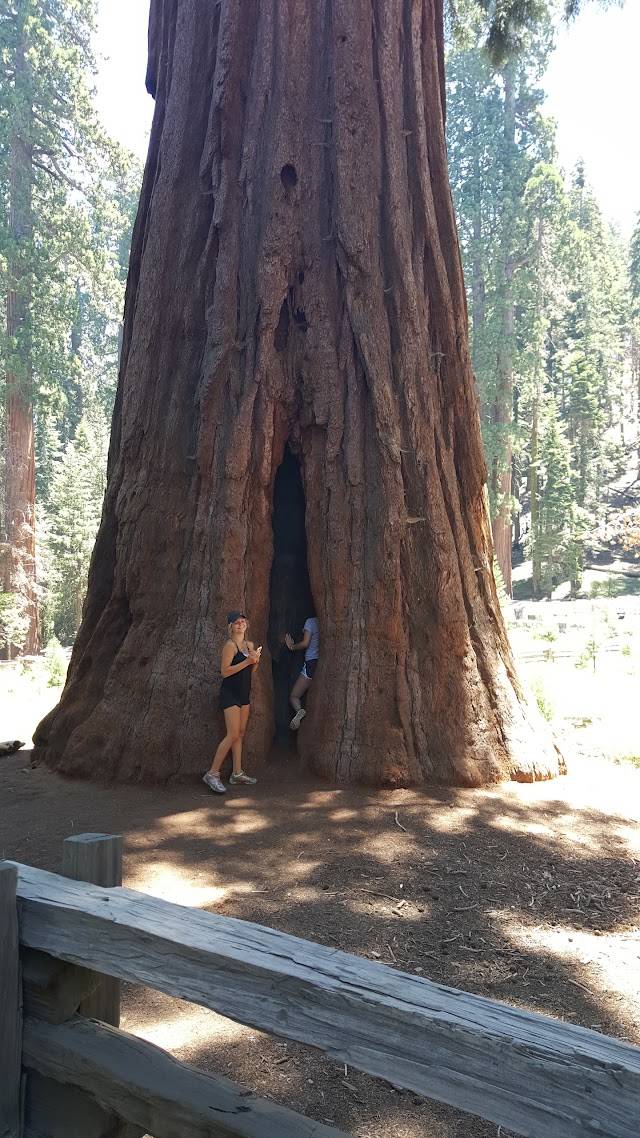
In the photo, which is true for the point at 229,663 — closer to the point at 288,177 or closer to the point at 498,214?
the point at 288,177

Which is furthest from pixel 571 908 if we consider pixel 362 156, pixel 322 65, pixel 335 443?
pixel 322 65

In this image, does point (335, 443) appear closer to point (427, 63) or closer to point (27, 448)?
point (427, 63)

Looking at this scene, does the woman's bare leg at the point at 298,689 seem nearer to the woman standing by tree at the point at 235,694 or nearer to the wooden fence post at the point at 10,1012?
the woman standing by tree at the point at 235,694

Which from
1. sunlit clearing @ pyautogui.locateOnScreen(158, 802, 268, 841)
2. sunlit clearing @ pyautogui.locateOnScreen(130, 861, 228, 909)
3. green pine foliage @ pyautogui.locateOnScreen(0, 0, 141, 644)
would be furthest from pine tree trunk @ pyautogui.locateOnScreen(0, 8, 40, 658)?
sunlit clearing @ pyautogui.locateOnScreen(130, 861, 228, 909)

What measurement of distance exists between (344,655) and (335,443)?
1.83 m

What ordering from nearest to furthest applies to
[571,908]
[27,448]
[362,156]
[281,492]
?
[571,908] → [362,156] → [281,492] → [27,448]

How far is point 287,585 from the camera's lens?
855cm

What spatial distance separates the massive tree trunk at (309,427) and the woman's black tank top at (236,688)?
247 millimetres

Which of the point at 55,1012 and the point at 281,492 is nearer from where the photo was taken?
the point at 55,1012

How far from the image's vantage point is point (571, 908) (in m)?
4.56

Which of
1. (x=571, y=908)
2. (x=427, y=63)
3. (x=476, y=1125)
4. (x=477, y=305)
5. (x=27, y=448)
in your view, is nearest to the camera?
(x=476, y=1125)

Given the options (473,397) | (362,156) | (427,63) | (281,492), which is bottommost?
(281,492)

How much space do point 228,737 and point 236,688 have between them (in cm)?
39

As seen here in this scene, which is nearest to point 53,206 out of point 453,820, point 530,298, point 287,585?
point 530,298
